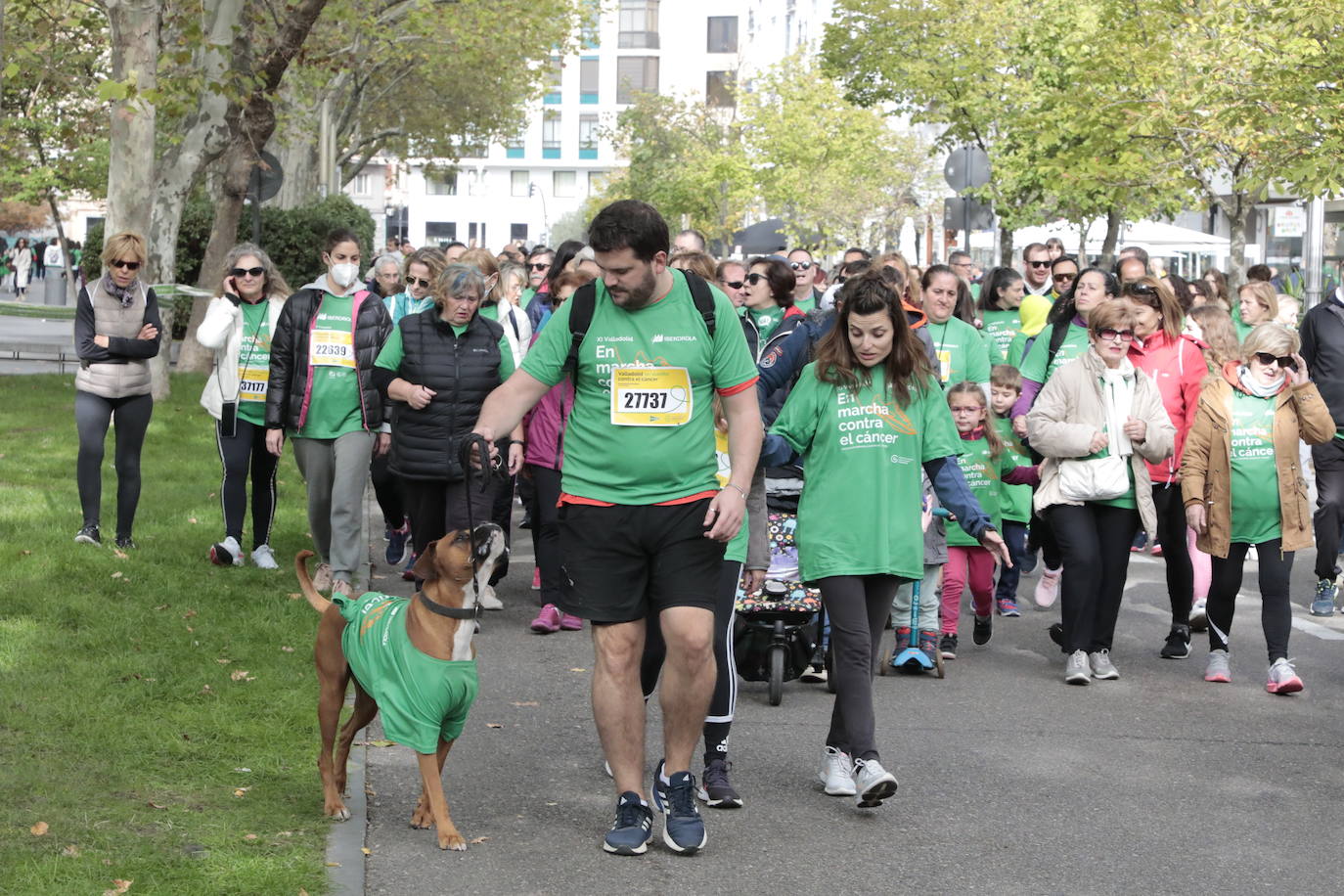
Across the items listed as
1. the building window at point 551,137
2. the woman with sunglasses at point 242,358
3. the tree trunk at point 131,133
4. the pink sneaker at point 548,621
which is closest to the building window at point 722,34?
the building window at point 551,137

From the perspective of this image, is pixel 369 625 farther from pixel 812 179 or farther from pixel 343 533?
pixel 812 179

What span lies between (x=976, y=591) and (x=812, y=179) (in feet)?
128

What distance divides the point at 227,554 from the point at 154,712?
3.77 meters

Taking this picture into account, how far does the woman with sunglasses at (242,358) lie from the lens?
10672 mm

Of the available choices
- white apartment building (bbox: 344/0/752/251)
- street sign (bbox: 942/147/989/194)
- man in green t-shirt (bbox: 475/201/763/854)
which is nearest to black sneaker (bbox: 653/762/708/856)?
A: man in green t-shirt (bbox: 475/201/763/854)

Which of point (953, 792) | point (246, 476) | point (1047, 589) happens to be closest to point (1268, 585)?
point (1047, 589)

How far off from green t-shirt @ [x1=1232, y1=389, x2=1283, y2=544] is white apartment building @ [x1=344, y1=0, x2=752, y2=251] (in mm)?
105140

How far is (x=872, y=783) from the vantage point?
6.25 metres

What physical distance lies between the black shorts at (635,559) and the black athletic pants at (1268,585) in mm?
3975

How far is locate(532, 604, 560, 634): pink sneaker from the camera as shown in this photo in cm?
A: 995

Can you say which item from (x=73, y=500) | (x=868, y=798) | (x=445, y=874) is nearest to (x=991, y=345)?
(x=73, y=500)

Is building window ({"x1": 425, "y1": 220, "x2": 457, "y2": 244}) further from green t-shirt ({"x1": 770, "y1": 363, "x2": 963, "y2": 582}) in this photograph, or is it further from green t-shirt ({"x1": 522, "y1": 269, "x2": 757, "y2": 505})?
green t-shirt ({"x1": 522, "y1": 269, "x2": 757, "y2": 505})

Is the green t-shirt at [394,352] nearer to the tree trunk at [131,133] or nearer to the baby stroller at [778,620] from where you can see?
the baby stroller at [778,620]

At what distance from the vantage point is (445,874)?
18.4 ft
